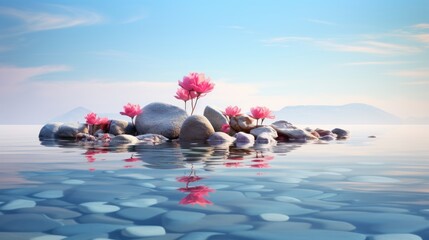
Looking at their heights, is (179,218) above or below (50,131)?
below

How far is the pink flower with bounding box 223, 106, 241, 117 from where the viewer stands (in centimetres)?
1052

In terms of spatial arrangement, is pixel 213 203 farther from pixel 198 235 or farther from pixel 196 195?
pixel 198 235

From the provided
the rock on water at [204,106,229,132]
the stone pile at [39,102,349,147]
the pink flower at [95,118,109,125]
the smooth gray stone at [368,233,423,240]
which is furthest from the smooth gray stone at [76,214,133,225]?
the pink flower at [95,118,109,125]

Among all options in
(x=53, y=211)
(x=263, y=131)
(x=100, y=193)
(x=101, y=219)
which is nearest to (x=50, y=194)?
(x=100, y=193)

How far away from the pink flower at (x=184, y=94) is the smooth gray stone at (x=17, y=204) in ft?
25.5

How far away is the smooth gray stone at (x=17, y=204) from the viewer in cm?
228

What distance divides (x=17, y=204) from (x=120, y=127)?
29.1 feet

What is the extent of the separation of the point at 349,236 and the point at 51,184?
2.07m

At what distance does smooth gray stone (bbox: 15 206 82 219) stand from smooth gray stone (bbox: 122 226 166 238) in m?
0.40

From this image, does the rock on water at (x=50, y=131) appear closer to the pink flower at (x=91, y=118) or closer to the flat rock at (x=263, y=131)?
the pink flower at (x=91, y=118)

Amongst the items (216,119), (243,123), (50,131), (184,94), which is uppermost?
(184,94)

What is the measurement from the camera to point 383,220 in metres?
1.99

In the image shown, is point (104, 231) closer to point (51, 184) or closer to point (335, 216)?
point (335, 216)

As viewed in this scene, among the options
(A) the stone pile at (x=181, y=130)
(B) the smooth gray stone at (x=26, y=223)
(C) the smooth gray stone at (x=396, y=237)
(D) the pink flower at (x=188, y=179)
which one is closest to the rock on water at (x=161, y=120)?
(A) the stone pile at (x=181, y=130)
